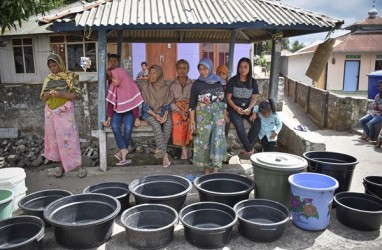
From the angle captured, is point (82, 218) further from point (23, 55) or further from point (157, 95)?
point (23, 55)

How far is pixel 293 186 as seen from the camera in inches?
146

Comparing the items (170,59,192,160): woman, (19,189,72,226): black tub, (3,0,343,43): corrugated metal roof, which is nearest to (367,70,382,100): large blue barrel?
(3,0,343,43): corrugated metal roof

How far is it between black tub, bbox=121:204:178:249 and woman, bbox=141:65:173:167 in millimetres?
2012

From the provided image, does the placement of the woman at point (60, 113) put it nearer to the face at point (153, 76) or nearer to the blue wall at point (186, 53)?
the face at point (153, 76)

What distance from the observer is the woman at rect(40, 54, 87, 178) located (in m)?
5.10

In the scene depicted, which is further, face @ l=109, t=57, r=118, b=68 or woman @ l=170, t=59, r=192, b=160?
face @ l=109, t=57, r=118, b=68

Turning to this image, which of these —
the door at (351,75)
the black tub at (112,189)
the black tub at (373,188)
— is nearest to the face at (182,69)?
the black tub at (112,189)

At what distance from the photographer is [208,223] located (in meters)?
3.81

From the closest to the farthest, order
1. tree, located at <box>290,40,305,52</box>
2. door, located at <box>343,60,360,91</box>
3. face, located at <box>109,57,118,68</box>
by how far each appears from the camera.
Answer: face, located at <box>109,57,118,68</box> < door, located at <box>343,60,360,91</box> < tree, located at <box>290,40,305,52</box>

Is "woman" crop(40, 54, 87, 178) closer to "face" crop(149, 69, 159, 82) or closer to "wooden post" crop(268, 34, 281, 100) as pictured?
"face" crop(149, 69, 159, 82)

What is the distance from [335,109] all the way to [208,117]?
671cm

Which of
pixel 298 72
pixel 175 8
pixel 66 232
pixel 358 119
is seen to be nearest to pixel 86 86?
pixel 175 8

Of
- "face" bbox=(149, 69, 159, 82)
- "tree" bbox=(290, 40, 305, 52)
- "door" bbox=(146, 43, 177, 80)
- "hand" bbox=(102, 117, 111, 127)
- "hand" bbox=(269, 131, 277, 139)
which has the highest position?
"tree" bbox=(290, 40, 305, 52)

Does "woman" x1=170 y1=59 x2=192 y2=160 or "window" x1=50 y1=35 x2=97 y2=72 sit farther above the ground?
"window" x1=50 y1=35 x2=97 y2=72
